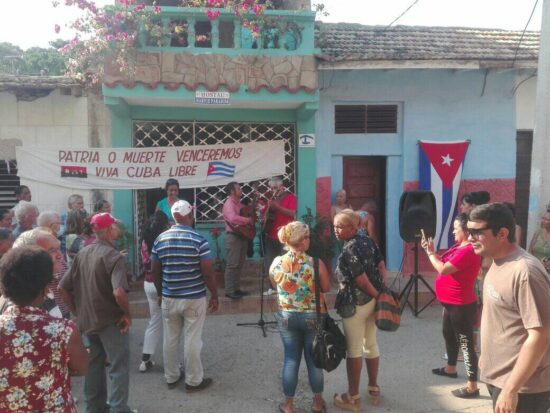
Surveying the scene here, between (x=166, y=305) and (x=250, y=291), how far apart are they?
10.00 ft

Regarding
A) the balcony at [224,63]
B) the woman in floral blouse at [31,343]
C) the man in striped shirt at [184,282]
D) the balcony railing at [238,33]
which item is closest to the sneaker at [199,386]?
the man in striped shirt at [184,282]

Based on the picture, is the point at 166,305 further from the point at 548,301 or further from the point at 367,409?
the point at 548,301

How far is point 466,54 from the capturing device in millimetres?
7574

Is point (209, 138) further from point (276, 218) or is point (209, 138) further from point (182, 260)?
point (182, 260)

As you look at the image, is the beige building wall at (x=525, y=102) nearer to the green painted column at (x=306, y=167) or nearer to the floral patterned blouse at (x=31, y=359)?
the green painted column at (x=306, y=167)

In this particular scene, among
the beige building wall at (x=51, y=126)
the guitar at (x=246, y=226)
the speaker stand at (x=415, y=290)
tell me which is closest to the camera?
the speaker stand at (x=415, y=290)

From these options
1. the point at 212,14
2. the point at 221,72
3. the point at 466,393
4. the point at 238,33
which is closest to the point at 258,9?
the point at 238,33

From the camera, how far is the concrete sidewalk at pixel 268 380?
13.2 feet

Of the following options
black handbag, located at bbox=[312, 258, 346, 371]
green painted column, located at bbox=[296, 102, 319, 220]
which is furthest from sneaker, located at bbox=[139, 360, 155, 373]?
green painted column, located at bbox=[296, 102, 319, 220]

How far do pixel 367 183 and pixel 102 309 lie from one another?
230 inches

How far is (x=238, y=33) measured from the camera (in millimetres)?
6914

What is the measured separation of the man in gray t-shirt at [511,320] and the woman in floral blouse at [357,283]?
49.9 inches

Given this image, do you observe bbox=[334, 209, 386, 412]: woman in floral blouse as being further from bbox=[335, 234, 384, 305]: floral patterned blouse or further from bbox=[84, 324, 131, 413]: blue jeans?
bbox=[84, 324, 131, 413]: blue jeans

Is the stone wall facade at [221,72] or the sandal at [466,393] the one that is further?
the stone wall facade at [221,72]
